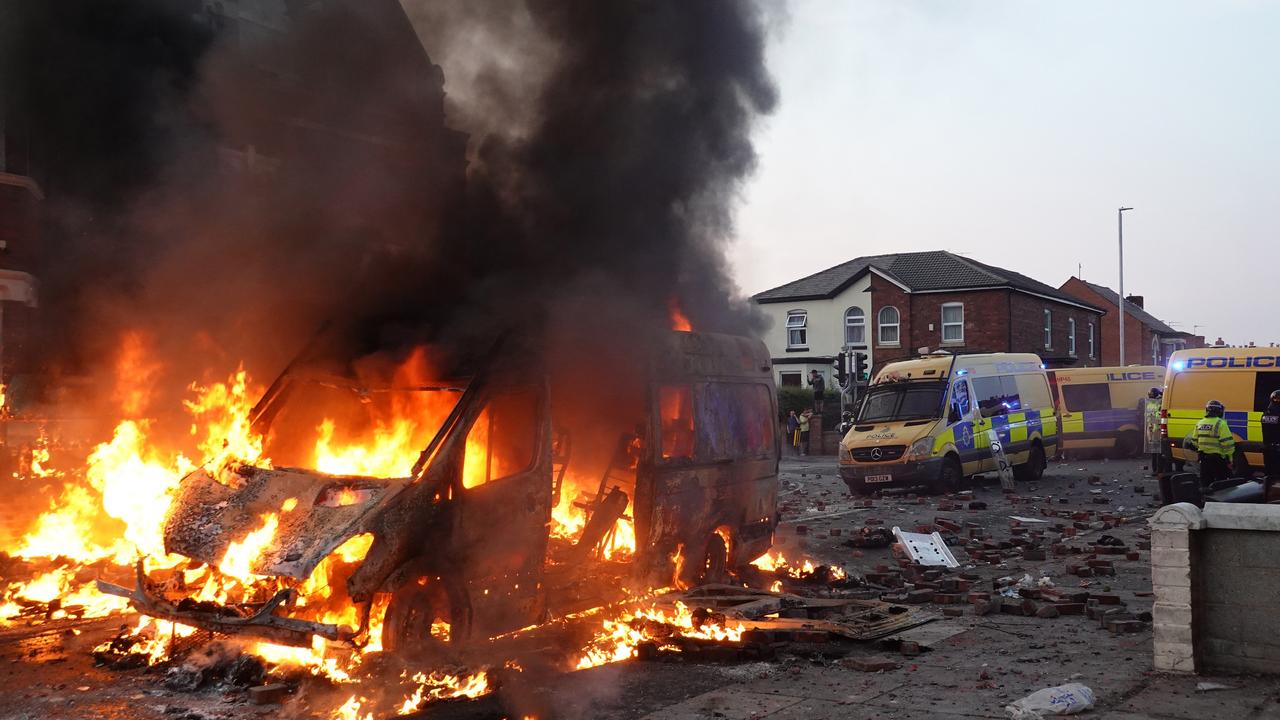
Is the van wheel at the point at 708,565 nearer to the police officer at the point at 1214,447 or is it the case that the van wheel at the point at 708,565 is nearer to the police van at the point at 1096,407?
the police officer at the point at 1214,447

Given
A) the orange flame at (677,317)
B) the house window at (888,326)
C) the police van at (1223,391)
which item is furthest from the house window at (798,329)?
the orange flame at (677,317)

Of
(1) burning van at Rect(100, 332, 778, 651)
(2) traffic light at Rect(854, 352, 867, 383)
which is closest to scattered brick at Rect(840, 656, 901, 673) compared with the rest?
(1) burning van at Rect(100, 332, 778, 651)

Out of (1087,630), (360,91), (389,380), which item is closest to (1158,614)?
(1087,630)

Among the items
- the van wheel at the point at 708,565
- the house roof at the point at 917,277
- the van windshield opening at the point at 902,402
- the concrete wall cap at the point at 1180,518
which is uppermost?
the house roof at the point at 917,277

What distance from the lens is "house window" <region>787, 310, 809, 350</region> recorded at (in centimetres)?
4094

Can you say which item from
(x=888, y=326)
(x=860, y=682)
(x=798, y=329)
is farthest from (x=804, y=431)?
(x=860, y=682)

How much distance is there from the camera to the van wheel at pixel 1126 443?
26672 mm

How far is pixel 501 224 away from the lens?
9.45 meters

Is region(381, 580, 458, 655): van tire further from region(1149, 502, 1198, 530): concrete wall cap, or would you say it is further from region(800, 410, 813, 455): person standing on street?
region(800, 410, 813, 455): person standing on street

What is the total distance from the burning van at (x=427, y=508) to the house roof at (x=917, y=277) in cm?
3029

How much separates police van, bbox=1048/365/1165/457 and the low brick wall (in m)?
21.1

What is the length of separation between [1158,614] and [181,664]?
6.02 m

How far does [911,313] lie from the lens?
126 ft

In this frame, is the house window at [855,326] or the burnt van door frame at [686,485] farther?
the house window at [855,326]
